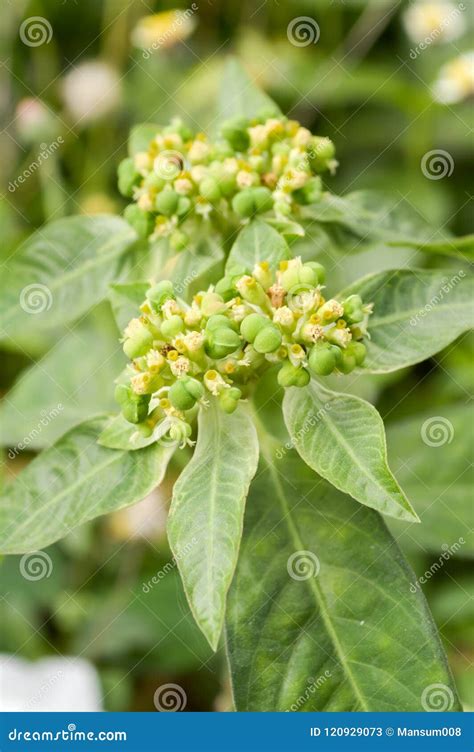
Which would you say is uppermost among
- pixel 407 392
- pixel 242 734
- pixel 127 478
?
pixel 407 392

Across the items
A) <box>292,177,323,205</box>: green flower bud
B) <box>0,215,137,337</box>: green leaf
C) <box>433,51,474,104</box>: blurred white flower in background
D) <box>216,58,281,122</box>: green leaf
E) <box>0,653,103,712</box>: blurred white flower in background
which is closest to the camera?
<box>292,177,323,205</box>: green flower bud

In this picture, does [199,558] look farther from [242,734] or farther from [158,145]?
[158,145]

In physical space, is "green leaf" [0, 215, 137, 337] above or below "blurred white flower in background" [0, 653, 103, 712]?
above

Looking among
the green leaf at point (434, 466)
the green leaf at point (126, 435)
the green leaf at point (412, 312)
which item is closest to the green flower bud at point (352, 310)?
the green leaf at point (412, 312)

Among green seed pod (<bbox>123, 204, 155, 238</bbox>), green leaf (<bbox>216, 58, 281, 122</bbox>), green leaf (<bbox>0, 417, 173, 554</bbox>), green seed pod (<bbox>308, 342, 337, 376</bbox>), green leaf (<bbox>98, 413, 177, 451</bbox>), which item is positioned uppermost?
green leaf (<bbox>216, 58, 281, 122</bbox>)

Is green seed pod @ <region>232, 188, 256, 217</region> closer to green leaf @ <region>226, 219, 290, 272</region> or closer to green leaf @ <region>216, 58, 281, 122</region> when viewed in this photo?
green leaf @ <region>226, 219, 290, 272</region>

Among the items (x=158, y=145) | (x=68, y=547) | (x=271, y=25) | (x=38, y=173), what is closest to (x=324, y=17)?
(x=271, y=25)

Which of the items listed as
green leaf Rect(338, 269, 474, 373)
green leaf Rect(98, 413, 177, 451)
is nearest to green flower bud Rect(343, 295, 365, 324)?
green leaf Rect(338, 269, 474, 373)

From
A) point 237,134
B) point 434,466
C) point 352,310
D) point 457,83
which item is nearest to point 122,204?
point 457,83
